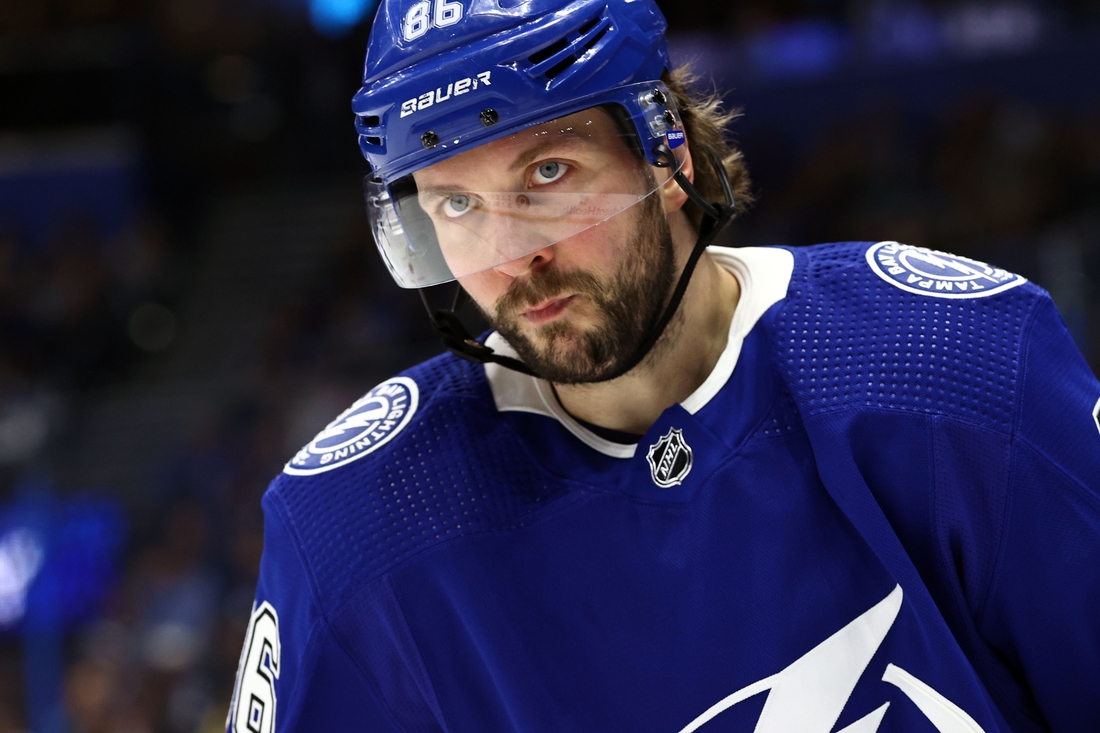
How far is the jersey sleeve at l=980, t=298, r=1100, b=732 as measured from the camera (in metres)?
1.26

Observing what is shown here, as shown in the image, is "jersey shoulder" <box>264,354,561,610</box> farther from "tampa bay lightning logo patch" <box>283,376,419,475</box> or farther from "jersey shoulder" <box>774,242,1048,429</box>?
"jersey shoulder" <box>774,242,1048,429</box>

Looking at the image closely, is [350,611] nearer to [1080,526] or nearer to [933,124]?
[1080,526]

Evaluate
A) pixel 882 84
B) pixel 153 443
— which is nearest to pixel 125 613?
pixel 153 443

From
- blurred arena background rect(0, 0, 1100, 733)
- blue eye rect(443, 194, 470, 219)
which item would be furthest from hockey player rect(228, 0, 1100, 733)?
blurred arena background rect(0, 0, 1100, 733)

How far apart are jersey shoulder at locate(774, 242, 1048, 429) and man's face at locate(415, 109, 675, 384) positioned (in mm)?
213

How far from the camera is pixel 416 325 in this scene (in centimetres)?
639

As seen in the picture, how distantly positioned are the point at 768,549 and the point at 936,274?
0.43m

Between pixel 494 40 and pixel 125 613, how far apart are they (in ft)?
14.9

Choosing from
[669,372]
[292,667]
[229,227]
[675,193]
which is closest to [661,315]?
[669,372]

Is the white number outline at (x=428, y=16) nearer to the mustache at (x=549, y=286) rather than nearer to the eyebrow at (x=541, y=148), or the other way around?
the eyebrow at (x=541, y=148)

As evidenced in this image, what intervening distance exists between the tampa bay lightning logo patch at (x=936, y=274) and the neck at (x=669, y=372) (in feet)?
0.69

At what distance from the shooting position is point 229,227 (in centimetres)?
879

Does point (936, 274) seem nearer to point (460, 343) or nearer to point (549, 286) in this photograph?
point (549, 286)

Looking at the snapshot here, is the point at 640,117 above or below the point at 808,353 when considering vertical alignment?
above
